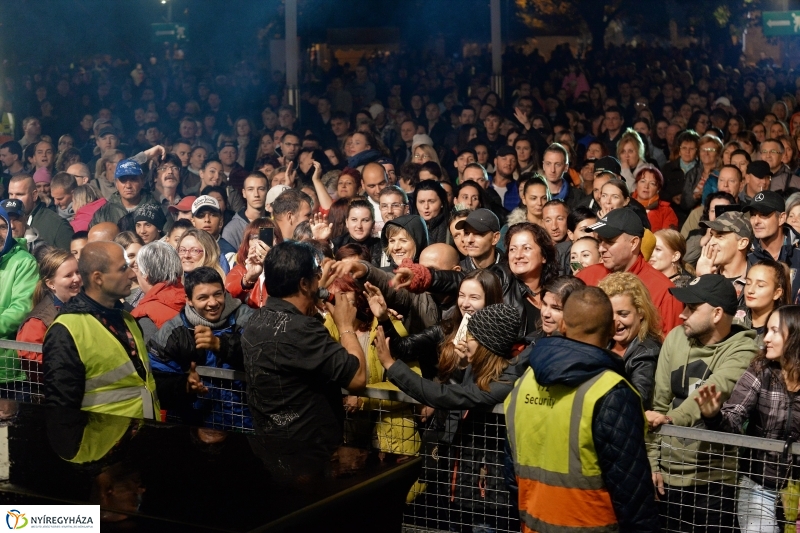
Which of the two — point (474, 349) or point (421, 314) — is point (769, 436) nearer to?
point (474, 349)

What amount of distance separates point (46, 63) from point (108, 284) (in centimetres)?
1658

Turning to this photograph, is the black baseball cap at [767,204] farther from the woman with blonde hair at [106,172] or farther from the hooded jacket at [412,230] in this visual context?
the woman with blonde hair at [106,172]

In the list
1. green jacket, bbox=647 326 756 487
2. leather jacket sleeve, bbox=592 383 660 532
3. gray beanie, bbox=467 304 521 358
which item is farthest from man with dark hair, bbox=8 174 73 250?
leather jacket sleeve, bbox=592 383 660 532

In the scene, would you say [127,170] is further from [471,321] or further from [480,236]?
[471,321]

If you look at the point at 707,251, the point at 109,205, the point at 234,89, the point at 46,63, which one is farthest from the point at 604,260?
the point at 46,63

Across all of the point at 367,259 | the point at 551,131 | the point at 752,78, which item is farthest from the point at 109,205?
the point at 752,78

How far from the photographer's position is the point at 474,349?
459 centimetres

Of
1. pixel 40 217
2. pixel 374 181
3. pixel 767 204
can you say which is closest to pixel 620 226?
pixel 767 204

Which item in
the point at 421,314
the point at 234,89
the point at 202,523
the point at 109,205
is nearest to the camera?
the point at 202,523

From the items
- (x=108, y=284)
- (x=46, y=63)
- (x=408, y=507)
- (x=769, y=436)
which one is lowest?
(x=408, y=507)

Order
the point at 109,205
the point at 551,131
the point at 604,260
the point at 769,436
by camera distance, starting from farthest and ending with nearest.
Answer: the point at 551,131, the point at 109,205, the point at 604,260, the point at 769,436

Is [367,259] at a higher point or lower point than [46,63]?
lower

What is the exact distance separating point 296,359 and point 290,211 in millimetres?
3121

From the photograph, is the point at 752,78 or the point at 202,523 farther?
the point at 752,78
